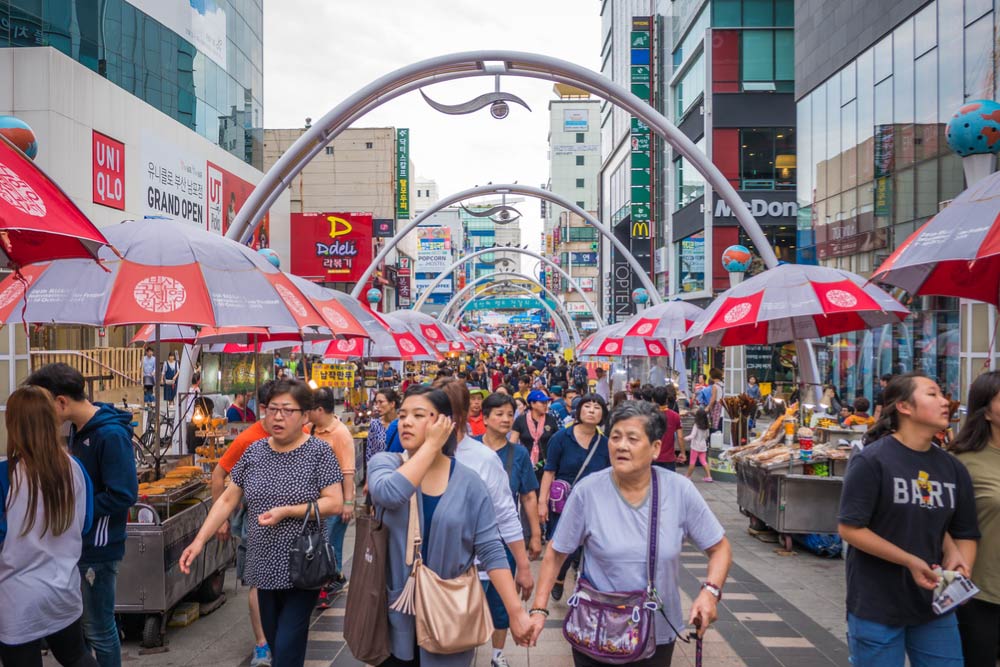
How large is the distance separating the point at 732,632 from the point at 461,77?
1055cm

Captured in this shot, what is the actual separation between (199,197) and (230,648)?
22305 millimetres

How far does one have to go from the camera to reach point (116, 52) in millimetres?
21906

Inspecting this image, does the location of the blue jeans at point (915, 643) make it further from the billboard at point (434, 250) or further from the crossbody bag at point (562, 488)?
the billboard at point (434, 250)

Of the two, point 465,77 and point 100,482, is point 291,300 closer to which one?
point 100,482

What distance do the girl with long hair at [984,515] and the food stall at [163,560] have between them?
523 centimetres

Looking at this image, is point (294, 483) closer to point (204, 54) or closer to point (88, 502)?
point (88, 502)

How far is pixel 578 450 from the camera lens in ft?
24.9

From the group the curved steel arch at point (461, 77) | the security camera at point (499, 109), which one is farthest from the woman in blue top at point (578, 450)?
the security camera at point (499, 109)

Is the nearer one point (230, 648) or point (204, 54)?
point (230, 648)

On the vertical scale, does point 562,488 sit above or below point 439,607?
below

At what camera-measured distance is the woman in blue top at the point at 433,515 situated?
3756 millimetres

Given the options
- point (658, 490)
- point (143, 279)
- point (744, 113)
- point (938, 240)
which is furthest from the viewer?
point (744, 113)

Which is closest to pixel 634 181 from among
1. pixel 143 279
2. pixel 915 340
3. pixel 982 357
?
pixel 915 340

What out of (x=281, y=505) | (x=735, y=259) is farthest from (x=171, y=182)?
(x=281, y=505)
